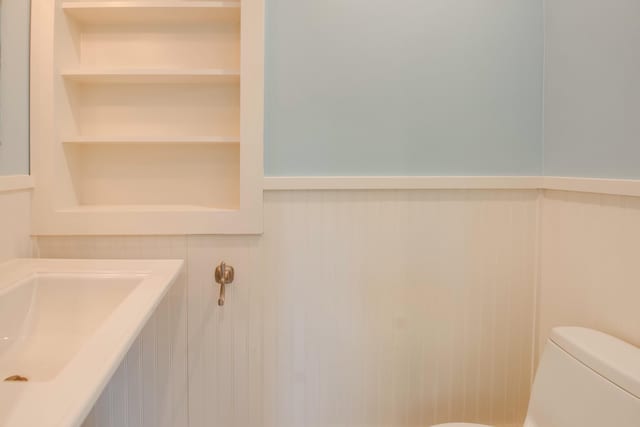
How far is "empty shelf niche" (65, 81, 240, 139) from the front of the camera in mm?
1602

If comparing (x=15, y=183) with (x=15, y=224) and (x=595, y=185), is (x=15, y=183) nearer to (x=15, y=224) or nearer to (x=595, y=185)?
(x=15, y=224)

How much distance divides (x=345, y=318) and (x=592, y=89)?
1066 mm

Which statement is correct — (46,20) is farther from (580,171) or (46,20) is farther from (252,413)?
(580,171)

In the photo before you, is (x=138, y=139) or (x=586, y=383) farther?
(x=138, y=139)

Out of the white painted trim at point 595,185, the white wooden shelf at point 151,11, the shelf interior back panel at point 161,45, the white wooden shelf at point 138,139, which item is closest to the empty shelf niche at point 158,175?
the white wooden shelf at point 138,139

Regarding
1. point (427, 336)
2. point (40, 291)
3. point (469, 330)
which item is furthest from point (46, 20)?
point (469, 330)

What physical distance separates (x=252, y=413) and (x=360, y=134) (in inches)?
41.0

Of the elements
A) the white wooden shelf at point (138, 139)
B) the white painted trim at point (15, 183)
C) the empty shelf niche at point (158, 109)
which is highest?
the empty shelf niche at point (158, 109)

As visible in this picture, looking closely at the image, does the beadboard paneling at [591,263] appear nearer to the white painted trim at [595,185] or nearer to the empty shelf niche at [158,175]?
the white painted trim at [595,185]

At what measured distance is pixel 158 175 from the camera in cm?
162

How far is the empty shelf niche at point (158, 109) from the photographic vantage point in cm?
160

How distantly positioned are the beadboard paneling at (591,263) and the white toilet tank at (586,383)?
0.35ft

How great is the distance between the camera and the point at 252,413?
5.06 ft

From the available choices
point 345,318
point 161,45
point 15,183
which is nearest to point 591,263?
point 345,318
